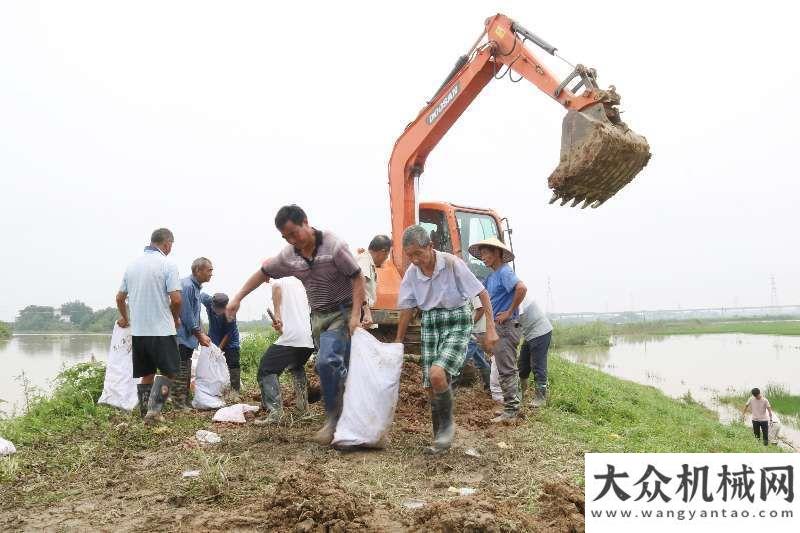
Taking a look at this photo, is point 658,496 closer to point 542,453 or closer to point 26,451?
point 542,453

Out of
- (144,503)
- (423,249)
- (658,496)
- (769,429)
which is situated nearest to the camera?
(658,496)

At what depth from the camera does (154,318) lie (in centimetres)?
506

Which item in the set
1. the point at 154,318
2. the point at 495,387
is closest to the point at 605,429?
the point at 495,387

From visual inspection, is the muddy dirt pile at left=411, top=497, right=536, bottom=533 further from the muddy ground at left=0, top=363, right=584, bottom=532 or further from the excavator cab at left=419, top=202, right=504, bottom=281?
the excavator cab at left=419, top=202, right=504, bottom=281

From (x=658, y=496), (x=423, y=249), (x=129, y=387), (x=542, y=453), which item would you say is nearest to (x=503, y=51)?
(x=423, y=249)

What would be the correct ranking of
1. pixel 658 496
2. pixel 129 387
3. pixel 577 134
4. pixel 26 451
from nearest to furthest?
1. pixel 658 496
2. pixel 26 451
3. pixel 129 387
4. pixel 577 134

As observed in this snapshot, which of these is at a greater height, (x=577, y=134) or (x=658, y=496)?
(x=577, y=134)

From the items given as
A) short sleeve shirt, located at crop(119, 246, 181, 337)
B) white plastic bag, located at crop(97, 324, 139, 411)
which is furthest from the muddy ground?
white plastic bag, located at crop(97, 324, 139, 411)

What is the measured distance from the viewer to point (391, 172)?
8.31 metres

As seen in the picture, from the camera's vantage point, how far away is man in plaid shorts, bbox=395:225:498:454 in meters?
4.15

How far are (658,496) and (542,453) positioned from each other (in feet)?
5.86

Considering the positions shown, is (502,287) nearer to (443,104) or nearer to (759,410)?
(443,104)

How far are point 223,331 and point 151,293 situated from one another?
1807mm

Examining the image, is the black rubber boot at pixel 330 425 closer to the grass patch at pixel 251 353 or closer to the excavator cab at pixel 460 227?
Result: the excavator cab at pixel 460 227
